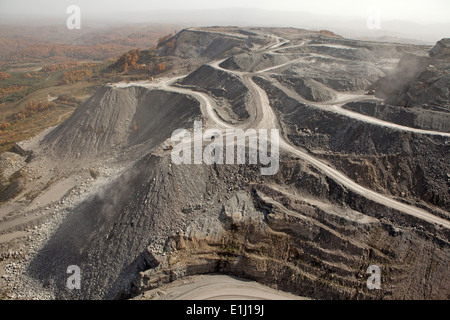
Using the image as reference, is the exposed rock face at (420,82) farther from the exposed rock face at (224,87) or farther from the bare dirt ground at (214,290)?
the bare dirt ground at (214,290)

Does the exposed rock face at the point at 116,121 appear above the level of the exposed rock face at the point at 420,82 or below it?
below

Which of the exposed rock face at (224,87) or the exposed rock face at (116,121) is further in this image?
the exposed rock face at (116,121)

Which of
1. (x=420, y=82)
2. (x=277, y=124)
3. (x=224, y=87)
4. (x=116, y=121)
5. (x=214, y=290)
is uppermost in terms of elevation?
(x=420, y=82)

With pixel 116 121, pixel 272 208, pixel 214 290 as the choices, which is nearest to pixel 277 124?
pixel 272 208

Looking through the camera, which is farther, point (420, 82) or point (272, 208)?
point (420, 82)

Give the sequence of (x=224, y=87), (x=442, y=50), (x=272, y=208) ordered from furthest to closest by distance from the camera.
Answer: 1. (x=224, y=87)
2. (x=442, y=50)
3. (x=272, y=208)

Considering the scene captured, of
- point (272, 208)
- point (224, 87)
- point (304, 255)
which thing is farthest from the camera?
point (224, 87)

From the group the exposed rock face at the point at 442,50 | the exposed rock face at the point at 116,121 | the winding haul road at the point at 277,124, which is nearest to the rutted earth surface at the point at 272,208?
the winding haul road at the point at 277,124

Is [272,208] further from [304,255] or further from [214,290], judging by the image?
[214,290]

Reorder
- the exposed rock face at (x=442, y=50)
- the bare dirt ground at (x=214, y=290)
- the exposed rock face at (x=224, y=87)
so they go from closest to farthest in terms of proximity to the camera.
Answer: the bare dirt ground at (x=214, y=290)
the exposed rock face at (x=224, y=87)
the exposed rock face at (x=442, y=50)
